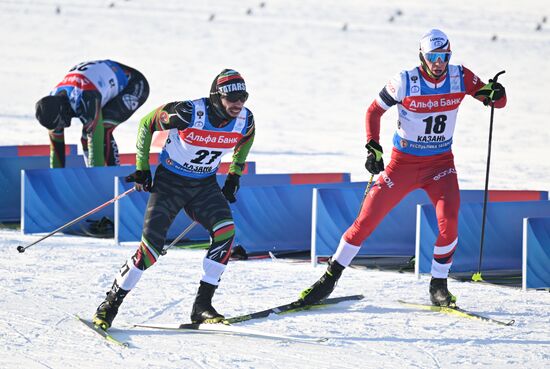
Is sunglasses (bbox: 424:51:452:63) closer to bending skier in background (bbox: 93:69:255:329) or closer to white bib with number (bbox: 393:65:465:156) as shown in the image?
white bib with number (bbox: 393:65:465:156)

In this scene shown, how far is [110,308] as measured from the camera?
812 centimetres

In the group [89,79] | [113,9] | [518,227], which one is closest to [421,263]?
[518,227]

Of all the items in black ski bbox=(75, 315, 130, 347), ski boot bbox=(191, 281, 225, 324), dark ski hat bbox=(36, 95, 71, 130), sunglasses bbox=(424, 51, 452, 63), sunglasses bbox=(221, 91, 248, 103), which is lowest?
black ski bbox=(75, 315, 130, 347)

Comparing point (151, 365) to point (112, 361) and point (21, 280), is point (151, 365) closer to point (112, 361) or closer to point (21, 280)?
point (112, 361)

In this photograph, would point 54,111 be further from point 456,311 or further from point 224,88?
point 456,311

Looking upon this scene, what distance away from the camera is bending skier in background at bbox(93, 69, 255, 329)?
8.13 m

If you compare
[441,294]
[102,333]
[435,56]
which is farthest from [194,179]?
[441,294]

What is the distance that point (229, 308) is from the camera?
A: 8984mm

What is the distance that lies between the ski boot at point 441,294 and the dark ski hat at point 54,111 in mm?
4797

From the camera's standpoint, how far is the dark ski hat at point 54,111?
1242 cm

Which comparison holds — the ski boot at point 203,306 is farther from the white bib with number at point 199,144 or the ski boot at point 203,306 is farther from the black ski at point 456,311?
the black ski at point 456,311

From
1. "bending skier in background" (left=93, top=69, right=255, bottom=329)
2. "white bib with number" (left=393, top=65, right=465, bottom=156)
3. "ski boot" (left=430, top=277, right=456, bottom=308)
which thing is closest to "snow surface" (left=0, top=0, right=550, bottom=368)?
"ski boot" (left=430, top=277, right=456, bottom=308)

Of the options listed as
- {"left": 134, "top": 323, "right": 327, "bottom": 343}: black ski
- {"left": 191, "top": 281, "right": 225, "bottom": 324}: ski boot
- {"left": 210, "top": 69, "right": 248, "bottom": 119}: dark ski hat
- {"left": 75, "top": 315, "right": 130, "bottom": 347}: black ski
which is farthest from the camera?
{"left": 191, "top": 281, "right": 225, "bottom": 324}: ski boot

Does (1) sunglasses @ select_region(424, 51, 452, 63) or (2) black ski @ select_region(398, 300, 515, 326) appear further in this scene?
(1) sunglasses @ select_region(424, 51, 452, 63)
